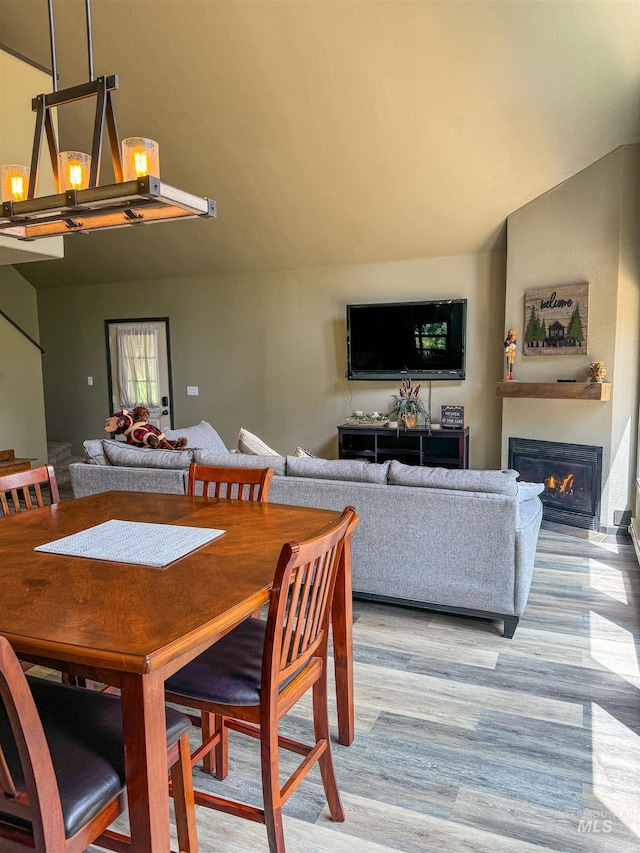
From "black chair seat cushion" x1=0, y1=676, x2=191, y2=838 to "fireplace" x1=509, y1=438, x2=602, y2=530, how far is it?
4292 mm

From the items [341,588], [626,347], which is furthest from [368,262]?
[341,588]

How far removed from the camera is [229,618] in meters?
1.34

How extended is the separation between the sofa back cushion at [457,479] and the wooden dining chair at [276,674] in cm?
138

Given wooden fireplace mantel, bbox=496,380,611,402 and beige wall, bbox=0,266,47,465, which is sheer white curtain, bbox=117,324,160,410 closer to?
beige wall, bbox=0,266,47,465

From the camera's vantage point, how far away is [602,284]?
192 inches

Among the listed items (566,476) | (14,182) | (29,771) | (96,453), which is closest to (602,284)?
(566,476)

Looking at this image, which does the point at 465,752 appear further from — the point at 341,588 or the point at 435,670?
the point at 341,588

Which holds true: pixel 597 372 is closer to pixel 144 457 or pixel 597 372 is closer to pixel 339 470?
pixel 339 470

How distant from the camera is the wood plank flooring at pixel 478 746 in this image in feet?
5.82

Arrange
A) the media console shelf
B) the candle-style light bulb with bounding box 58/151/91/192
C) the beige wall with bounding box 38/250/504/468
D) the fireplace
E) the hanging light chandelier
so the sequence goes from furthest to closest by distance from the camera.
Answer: the beige wall with bounding box 38/250/504/468 < the media console shelf < the fireplace < the candle-style light bulb with bounding box 58/151/91/192 < the hanging light chandelier

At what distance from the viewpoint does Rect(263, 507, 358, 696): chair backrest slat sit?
54.9 inches

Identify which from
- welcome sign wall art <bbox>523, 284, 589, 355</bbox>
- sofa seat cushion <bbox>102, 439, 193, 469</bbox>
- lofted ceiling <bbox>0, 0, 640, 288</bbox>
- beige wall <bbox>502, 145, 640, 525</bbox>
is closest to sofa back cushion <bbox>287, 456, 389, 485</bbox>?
sofa seat cushion <bbox>102, 439, 193, 469</bbox>

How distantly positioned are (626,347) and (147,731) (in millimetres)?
4767

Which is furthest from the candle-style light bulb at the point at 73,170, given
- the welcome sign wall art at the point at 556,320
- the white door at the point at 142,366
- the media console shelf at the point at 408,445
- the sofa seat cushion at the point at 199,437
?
the white door at the point at 142,366
